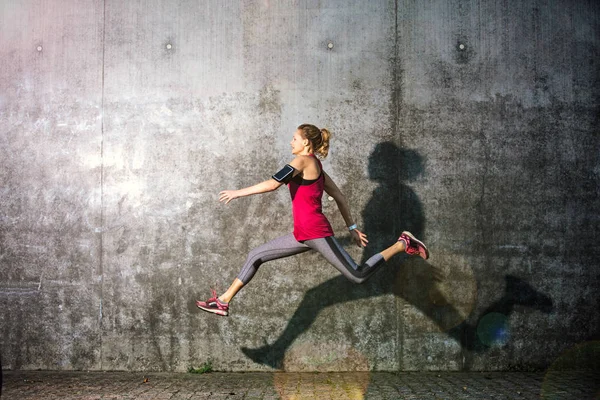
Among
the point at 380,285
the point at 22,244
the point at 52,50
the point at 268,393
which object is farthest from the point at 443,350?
the point at 52,50

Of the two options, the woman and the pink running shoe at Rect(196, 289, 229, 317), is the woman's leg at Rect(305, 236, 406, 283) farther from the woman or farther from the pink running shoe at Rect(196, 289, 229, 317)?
the pink running shoe at Rect(196, 289, 229, 317)

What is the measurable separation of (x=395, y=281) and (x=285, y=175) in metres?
2.41

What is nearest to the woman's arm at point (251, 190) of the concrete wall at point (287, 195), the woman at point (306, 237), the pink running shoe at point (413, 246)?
the woman at point (306, 237)

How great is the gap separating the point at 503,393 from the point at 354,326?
1864 mm

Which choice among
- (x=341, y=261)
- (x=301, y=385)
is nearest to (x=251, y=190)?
(x=341, y=261)

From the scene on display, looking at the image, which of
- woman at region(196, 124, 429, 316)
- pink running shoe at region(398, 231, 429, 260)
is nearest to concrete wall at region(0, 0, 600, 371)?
pink running shoe at region(398, 231, 429, 260)

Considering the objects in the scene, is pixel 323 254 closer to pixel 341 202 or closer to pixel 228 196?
pixel 341 202

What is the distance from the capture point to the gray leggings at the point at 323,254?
571cm

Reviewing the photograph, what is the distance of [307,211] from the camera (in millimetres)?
5738

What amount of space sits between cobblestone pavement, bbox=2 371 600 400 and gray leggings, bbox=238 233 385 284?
1.20 m

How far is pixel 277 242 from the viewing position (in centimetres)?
589

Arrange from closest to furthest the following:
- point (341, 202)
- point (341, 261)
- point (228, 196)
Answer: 1. point (228, 196)
2. point (341, 261)
3. point (341, 202)

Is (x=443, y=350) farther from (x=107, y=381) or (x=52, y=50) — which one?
(x=52, y=50)

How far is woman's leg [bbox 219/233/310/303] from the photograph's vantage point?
5832mm
